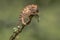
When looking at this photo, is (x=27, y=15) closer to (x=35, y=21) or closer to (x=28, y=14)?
(x=28, y=14)

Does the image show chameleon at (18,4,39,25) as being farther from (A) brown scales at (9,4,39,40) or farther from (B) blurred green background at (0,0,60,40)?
(B) blurred green background at (0,0,60,40)

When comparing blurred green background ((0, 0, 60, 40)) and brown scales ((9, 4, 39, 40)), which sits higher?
brown scales ((9, 4, 39, 40))

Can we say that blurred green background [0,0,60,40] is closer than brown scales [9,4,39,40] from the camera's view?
No

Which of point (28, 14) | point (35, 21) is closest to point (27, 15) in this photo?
point (28, 14)

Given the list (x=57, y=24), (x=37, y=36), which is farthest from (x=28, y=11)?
(x=57, y=24)

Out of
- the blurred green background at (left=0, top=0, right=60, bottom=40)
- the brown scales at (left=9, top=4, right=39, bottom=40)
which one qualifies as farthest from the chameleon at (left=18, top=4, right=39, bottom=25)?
the blurred green background at (left=0, top=0, right=60, bottom=40)

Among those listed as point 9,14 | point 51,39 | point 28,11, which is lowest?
point 51,39

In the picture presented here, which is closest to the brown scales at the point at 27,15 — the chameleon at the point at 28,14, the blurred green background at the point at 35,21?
the chameleon at the point at 28,14

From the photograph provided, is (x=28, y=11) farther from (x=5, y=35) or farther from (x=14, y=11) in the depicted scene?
(x=14, y=11)
